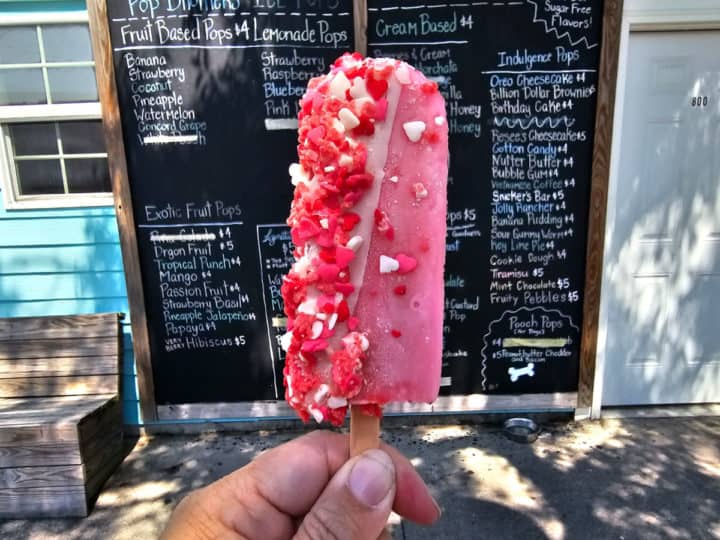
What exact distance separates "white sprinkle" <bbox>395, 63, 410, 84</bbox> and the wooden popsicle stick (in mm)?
989

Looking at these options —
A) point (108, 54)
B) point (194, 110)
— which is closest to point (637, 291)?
point (194, 110)

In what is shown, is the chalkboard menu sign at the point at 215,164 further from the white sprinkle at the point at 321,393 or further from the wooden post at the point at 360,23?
the white sprinkle at the point at 321,393

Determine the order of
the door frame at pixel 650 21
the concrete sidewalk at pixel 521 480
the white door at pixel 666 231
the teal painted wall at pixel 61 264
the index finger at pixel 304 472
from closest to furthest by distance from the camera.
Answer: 1. the index finger at pixel 304 472
2. the concrete sidewalk at pixel 521 480
3. the door frame at pixel 650 21
4. the white door at pixel 666 231
5. the teal painted wall at pixel 61 264

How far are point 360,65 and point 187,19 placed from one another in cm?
266

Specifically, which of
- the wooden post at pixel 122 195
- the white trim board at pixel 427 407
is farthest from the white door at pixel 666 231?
the wooden post at pixel 122 195

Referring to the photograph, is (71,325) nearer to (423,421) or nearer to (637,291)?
(423,421)

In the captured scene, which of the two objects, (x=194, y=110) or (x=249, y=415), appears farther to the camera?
(x=249, y=415)

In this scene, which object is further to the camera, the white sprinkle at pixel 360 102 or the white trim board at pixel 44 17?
the white trim board at pixel 44 17

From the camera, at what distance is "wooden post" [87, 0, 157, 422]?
3.54 meters

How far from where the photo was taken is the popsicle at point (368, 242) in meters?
1.45

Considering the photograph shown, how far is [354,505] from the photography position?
144 cm

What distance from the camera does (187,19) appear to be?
3559mm

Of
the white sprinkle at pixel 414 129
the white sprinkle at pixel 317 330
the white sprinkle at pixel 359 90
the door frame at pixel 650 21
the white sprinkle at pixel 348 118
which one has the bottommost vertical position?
the white sprinkle at pixel 317 330

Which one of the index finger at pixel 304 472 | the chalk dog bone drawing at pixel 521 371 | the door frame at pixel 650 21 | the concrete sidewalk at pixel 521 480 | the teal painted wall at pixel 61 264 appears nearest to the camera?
the index finger at pixel 304 472
